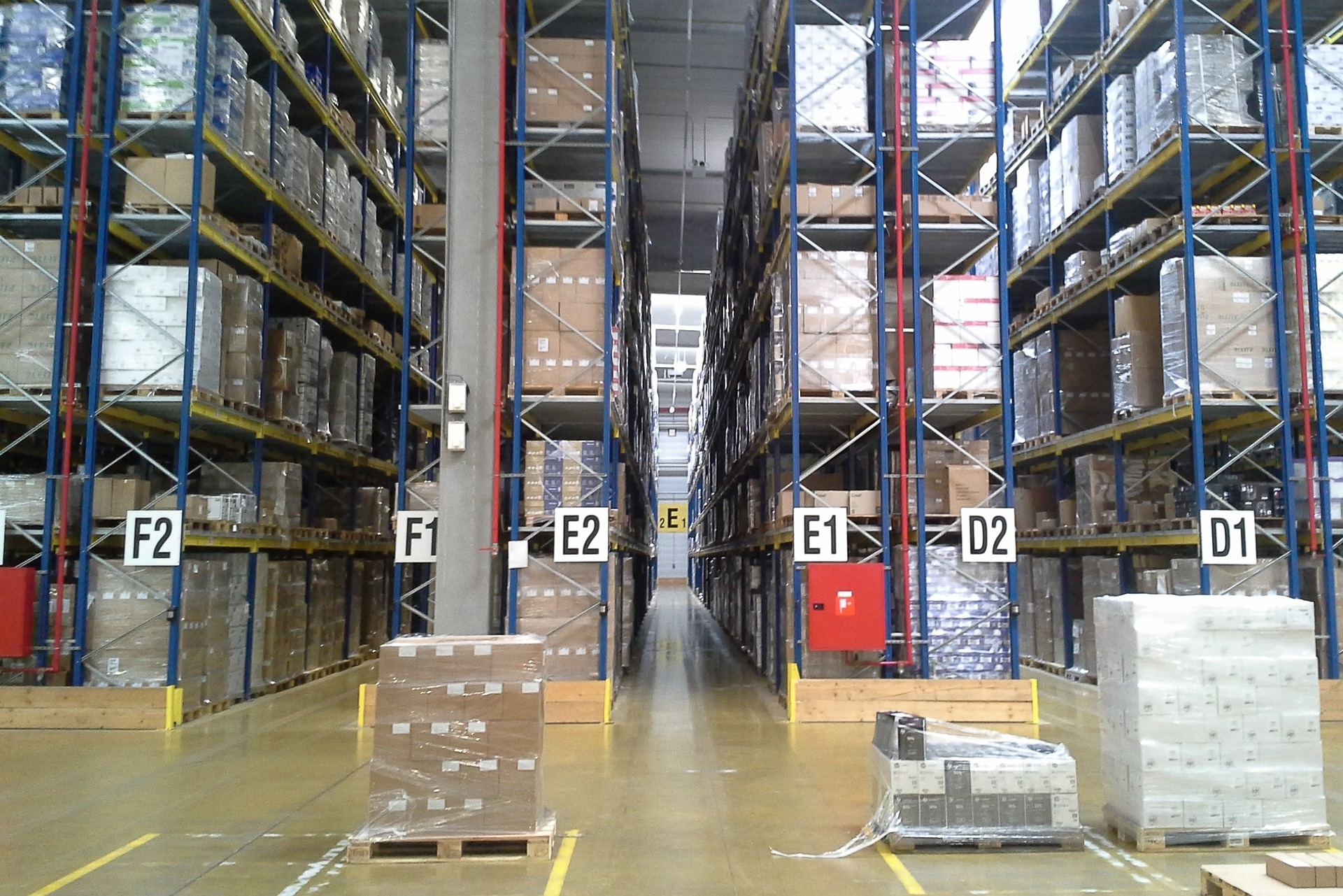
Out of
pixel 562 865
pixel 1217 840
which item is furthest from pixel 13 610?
pixel 1217 840

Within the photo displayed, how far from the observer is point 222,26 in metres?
11.6

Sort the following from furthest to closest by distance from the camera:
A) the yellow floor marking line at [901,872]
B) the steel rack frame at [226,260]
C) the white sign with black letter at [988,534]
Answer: the steel rack frame at [226,260] → the white sign with black letter at [988,534] → the yellow floor marking line at [901,872]

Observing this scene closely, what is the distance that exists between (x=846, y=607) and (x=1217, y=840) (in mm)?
4238

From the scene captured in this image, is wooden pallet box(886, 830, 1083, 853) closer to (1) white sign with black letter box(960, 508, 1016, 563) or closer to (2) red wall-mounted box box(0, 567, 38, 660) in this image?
(1) white sign with black letter box(960, 508, 1016, 563)

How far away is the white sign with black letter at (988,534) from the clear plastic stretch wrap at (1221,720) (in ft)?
13.1

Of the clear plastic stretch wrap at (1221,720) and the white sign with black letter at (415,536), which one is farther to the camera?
the white sign with black letter at (415,536)

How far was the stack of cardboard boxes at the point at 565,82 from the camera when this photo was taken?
34.8ft

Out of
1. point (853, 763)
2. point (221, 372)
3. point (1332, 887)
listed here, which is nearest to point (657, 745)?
point (853, 763)

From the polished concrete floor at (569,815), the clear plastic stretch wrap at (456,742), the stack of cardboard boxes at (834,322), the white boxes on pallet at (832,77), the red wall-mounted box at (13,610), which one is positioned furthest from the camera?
the white boxes on pallet at (832,77)

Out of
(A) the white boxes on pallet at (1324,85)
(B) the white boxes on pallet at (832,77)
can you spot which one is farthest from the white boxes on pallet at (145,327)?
(A) the white boxes on pallet at (1324,85)

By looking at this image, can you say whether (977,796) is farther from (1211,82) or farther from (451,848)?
(1211,82)

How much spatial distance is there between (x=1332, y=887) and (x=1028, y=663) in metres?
10.9

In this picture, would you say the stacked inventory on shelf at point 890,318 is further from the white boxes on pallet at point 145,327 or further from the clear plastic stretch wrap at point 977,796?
the white boxes on pallet at point 145,327

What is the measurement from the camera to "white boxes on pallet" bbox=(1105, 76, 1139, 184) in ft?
39.8
